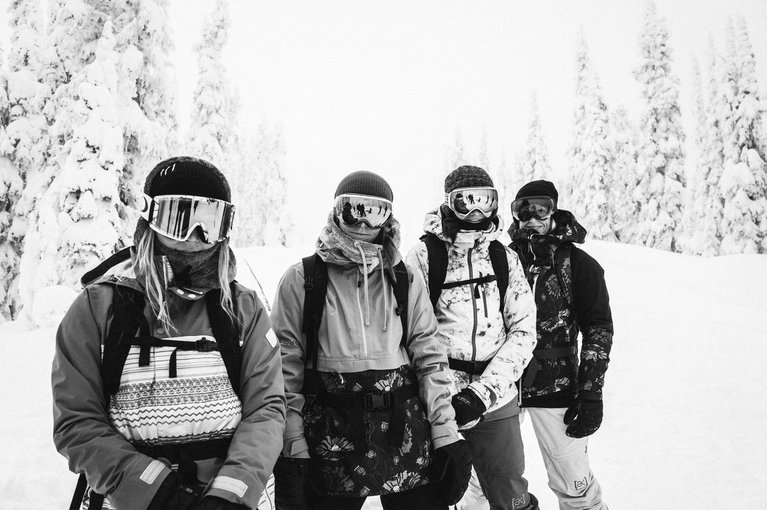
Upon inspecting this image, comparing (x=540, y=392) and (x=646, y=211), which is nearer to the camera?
(x=540, y=392)

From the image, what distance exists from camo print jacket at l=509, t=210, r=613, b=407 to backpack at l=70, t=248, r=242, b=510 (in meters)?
2.66

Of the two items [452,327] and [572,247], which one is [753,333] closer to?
[572,247]

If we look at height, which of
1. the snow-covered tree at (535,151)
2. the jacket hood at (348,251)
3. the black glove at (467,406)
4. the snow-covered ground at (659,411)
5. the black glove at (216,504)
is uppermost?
the snow-covered tree at (535,151)

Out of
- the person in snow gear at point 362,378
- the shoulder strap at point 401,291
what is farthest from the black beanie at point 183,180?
the shoulder strap at point 401,291

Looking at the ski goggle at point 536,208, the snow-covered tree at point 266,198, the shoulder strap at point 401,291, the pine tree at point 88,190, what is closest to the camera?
the shoulder strap at point 401,291

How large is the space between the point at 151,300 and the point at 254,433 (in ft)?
2.67

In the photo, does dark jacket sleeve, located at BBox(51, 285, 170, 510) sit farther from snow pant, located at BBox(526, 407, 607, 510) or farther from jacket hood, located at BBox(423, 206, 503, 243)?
snow pant, located at BBox(526, 407, 607, 510)

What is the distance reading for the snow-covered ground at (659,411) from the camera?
17.2 feet

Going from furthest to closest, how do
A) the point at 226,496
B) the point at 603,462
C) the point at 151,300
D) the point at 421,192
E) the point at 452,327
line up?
the point at 421,192, the point at 603,462, the point at 452,327, the point at 151,300, the point at 226,496

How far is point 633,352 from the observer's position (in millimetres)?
9875

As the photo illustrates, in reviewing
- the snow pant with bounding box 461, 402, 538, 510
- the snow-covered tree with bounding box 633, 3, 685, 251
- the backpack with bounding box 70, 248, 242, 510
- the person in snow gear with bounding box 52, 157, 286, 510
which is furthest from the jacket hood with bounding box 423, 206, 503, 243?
the snow-covered tree with bounding box 633, 3, 685, 251

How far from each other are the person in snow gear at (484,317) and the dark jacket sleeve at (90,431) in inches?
81.2

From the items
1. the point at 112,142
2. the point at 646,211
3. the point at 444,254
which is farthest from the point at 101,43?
the point at 646,211

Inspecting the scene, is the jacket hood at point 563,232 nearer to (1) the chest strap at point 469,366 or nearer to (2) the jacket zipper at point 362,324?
(1) the chest strap at point 469,366
